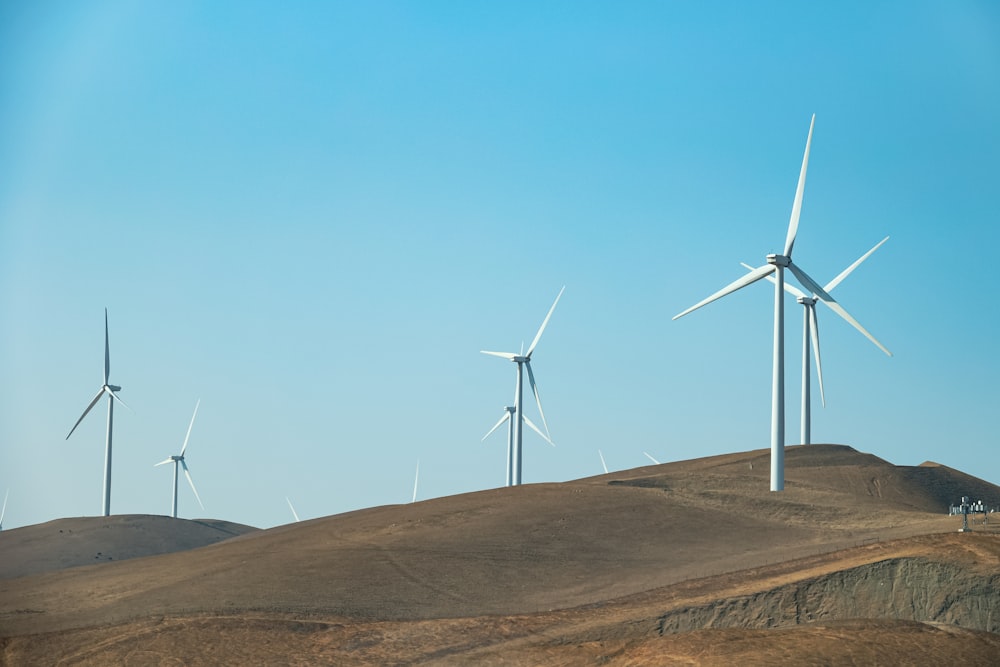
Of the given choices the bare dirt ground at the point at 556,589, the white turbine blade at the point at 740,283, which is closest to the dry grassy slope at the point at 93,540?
the bare dirt ground at the point at 556,589

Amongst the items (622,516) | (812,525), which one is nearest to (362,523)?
(622,516)

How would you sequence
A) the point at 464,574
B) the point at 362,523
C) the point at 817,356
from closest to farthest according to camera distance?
the point at 464,574
the point at 362,523
the point at 817,356

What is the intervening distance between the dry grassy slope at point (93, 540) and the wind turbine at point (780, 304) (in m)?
57.4

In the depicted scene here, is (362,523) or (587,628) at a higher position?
(362,523)

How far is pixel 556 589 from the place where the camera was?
54594 millimetres

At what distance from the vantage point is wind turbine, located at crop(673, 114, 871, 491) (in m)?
76.7

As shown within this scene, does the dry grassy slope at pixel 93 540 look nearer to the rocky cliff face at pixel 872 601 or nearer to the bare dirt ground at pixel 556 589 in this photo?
the bare dirt ground at pixel 556 589

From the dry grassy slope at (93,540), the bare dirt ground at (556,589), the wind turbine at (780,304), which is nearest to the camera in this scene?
the bare dirt ground at (556,589)

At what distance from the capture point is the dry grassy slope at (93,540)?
325ft

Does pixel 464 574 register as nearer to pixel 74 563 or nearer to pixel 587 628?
pixel 587 628

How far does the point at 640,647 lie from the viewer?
134ft

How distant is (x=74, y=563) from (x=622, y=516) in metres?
52.7

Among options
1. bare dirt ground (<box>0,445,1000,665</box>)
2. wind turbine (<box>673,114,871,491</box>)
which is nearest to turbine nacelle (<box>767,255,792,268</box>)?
wind turbine (<box>673,114,871,491</box>)

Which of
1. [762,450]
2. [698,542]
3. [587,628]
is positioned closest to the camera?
[587,628]
